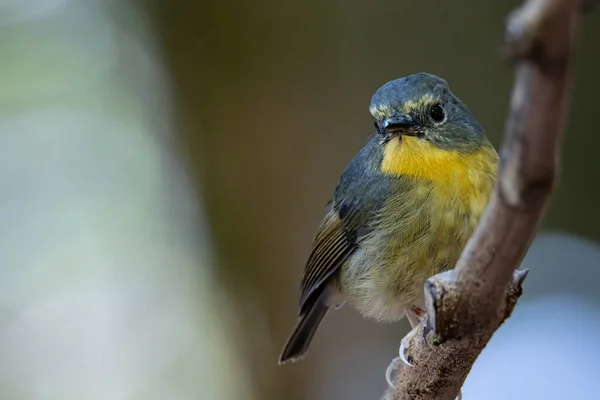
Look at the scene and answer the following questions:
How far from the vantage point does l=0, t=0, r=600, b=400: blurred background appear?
3.41 metres

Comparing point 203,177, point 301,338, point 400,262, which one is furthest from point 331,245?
point 203,177

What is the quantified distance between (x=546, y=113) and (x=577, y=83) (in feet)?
9.98

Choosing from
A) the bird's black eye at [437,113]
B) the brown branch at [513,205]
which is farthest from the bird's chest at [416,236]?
the brown branch at [513,205]

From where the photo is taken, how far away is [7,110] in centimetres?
420

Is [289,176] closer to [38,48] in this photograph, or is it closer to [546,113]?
[38,48]

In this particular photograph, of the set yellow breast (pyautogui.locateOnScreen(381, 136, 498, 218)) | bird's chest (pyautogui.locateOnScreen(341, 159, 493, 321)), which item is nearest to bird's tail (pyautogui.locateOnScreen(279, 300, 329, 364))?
bird's chest (pyautogui.locateOnScreen(341, 159, 493, 321))

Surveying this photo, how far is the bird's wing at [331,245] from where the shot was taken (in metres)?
2.22

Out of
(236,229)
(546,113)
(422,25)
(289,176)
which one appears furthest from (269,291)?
(546,113)

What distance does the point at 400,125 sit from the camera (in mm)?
1956

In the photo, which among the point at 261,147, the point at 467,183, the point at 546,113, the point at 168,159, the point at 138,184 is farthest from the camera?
the point at 138,184

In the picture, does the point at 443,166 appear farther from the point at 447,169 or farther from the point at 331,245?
the point at 331,245

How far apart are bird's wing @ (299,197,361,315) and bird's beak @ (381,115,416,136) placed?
33cm

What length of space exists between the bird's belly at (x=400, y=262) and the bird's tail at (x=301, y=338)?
1.53 feet

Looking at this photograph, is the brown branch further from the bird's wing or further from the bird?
the bird's wing
